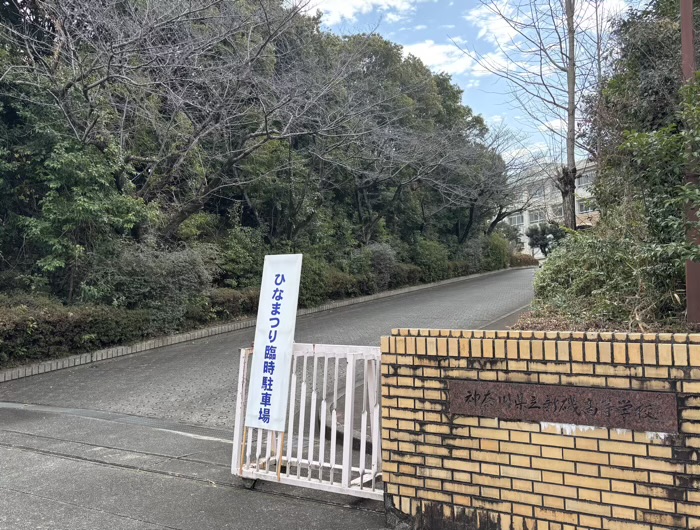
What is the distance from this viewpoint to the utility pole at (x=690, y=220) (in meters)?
4.38

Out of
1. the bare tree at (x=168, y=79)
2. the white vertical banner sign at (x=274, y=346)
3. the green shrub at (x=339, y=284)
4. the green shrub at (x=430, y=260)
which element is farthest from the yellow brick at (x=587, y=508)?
the green shrub at (x=430, y=260)

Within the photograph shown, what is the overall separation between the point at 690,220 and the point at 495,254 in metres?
28.1

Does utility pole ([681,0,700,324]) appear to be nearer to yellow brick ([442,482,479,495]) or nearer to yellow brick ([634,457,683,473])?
yellow brick ([634,457,683,473])

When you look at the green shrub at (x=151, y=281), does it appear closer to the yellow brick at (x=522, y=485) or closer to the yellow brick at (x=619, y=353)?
the yellow brick at (x=522, y=485)

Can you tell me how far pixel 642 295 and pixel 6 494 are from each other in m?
5.98

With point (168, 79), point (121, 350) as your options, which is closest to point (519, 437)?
point (121, 350)

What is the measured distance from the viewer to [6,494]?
161 inches

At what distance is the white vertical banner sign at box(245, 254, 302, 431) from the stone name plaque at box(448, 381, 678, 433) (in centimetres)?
139

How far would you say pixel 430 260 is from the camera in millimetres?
25312

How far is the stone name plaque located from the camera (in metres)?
2.71

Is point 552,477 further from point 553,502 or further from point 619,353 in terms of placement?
point 619,353

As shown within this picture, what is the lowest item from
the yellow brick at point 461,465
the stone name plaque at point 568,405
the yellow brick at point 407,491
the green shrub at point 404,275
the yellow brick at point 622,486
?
the yellow brick at point 407,491

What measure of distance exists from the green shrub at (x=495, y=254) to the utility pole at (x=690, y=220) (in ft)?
86.2

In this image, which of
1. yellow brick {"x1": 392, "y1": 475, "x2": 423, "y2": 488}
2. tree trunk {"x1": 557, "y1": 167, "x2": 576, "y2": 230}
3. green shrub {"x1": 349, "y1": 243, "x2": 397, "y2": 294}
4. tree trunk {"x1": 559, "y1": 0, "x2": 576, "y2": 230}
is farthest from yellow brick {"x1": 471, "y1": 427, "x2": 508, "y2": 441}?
green shrub {"x1": 349, "y1": 243, "x2": 397, "y2": 294}
